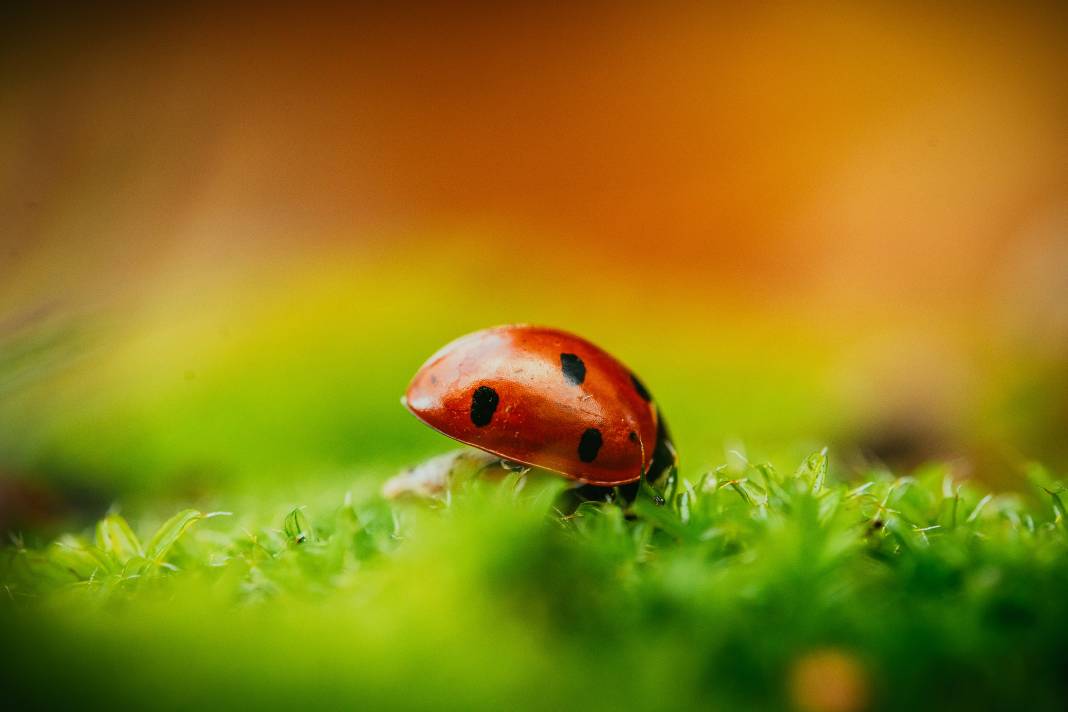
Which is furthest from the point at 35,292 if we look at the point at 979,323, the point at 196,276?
the point at 979,323

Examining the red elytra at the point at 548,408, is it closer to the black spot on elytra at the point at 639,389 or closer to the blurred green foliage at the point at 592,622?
the black spot on elytra at the point at 639,389

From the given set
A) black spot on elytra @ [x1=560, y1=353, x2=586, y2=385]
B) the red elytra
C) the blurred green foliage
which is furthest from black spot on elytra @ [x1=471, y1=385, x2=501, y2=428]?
the blurred green foliage

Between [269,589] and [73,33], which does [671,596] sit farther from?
[73,33]

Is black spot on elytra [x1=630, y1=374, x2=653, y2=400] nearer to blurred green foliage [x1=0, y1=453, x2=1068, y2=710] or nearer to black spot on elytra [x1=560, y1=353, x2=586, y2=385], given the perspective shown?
black spot on elytra [x1=560, y1=353, x2=586, y2=385]

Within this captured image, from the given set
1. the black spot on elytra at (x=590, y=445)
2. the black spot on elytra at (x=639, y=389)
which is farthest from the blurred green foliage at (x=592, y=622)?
the black spot on elytra at (x=639, y=389)

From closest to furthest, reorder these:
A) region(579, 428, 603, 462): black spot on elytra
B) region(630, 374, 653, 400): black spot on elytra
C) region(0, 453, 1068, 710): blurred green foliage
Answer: region(0, 453, 1068, 710): blurred green foliage < region(579, 428, 603, 462): black spot on elytra < region(630, 374, 653, 400): black spot on elytra

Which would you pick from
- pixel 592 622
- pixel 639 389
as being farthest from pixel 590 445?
pixel 592 622
